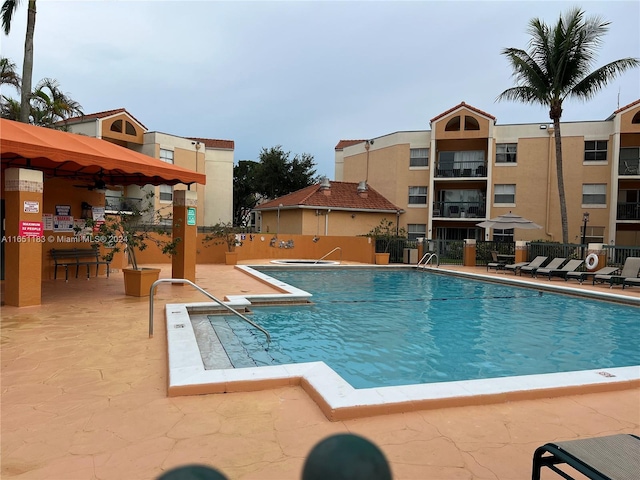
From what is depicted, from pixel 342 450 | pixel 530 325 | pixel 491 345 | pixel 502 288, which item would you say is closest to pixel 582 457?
pixel 342 450

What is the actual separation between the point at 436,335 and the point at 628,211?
90.9ft

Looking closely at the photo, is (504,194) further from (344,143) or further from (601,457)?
(601,457)

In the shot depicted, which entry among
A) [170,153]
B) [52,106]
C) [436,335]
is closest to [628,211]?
[436,335]

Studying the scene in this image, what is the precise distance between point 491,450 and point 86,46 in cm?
1765

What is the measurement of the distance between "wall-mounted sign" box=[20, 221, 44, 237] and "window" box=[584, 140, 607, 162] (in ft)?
106

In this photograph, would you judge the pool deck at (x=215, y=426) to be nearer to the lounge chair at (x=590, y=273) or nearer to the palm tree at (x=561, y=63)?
the lounge chair at (x=590, y=273)

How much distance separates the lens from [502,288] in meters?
15.5

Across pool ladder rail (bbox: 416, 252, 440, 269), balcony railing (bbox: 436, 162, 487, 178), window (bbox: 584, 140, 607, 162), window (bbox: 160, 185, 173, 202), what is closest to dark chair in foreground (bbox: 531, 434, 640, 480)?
pool ladder rail (bbox: 416, 252, 440, 269)

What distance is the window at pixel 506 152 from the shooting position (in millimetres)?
30797

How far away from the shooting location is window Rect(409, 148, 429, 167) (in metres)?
32.4

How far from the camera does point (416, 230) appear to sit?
3238 cm

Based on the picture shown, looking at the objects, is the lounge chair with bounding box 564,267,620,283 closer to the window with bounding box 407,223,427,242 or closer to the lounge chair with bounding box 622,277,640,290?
the lounge chair with bounding box 622,277,640,290

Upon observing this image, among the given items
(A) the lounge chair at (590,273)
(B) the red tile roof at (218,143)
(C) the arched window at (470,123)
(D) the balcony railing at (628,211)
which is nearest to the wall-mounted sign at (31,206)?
(A) the lounge chair at (590,273)

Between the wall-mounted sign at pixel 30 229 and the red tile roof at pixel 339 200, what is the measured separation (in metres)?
20.5
